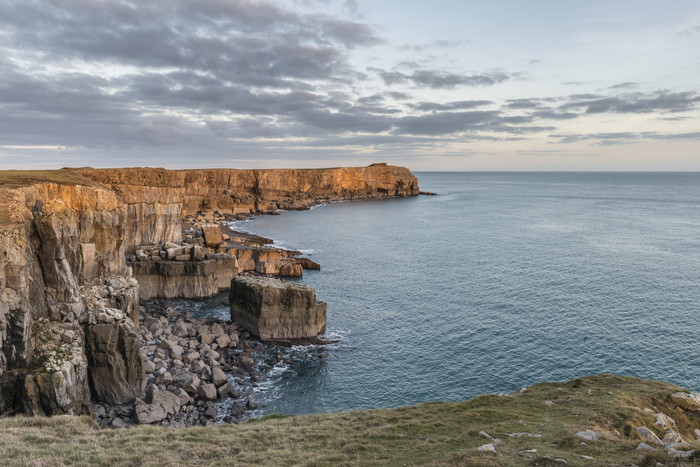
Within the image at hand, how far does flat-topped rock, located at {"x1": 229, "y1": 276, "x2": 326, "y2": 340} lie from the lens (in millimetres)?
37062

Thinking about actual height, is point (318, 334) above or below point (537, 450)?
below

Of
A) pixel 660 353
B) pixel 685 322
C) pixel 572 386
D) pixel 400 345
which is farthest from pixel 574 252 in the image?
pixel 572 386

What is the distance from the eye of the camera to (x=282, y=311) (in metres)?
37.4

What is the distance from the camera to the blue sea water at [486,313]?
1193 inches

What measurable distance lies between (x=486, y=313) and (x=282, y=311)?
66.1 ft

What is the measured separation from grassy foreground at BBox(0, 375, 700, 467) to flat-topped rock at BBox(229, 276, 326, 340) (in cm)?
1597

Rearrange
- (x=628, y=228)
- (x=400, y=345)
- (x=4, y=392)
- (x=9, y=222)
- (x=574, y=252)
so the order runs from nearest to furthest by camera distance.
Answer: (x=4, y=392) < (x=9, y=222) < (x=400, y=345) < (x=574, y=252) < (x=628, y=228)

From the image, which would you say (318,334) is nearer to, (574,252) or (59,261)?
(59,261)

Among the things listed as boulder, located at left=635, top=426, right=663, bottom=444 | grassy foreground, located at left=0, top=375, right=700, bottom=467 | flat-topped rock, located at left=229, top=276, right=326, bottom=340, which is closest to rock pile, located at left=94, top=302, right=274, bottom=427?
flat-topped rock, located at left=229, top=276, right=326, bottom=340

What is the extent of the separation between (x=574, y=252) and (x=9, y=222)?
231 ft

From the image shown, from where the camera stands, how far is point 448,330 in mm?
38625

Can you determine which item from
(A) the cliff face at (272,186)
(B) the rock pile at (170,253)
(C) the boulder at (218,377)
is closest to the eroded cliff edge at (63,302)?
(C) the boulder at (218,377)

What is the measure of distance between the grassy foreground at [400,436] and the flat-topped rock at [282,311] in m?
16.0

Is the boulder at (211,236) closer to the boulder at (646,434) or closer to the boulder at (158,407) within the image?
the boulder at (158,407)
